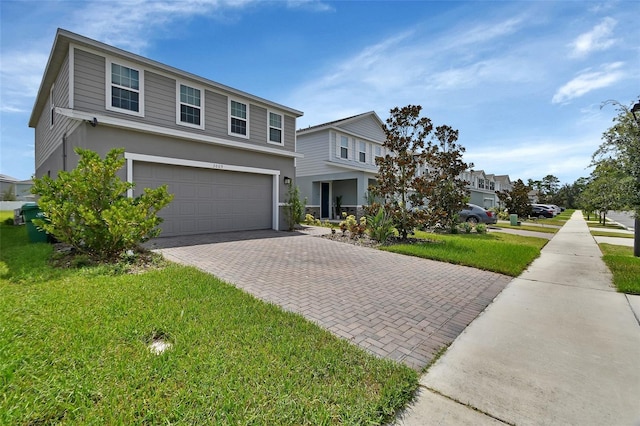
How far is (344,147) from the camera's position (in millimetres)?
19031

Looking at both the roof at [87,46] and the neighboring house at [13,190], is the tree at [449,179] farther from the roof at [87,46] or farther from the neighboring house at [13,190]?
the neighboring house at [13,190]

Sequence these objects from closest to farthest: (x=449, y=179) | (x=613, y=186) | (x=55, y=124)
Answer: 1. (x=613, y=186)
2. (x=55, y=124)
3. (x=449, y=179)

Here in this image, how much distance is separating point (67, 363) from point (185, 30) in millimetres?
10570

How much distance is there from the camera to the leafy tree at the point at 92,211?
5.38m

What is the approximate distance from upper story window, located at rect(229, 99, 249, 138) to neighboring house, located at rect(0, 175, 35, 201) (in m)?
26.4

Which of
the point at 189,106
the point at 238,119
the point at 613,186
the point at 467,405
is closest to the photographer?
the point at 467,405

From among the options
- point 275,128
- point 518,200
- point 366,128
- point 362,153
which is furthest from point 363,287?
point 518,200

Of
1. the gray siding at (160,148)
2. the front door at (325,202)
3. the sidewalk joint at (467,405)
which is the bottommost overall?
the sidewalk joint at (467,405)

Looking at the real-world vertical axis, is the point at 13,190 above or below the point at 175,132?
below

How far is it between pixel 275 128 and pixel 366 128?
9.89 meters

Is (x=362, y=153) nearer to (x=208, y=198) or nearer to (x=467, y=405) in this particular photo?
(x=208, y=198)

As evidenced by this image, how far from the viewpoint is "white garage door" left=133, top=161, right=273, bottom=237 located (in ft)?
31.2

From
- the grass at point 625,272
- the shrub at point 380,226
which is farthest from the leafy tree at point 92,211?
the grass at point 625,272

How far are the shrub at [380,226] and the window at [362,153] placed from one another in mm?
10534
